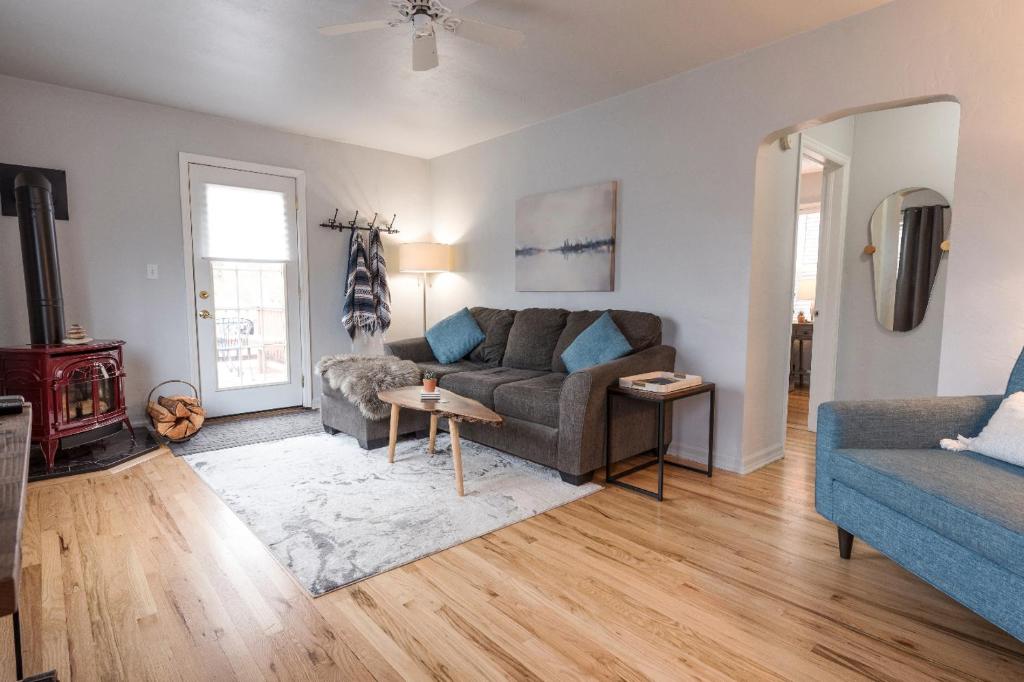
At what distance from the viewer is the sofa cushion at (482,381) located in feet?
11.1

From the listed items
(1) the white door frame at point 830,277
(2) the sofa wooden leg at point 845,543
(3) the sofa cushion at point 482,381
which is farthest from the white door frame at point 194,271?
(2) the sofa wooden leg at point 845,543

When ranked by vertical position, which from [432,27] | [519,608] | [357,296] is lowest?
[519,608]

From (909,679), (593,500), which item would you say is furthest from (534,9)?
(909,679)

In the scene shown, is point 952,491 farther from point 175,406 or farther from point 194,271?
point 194,271

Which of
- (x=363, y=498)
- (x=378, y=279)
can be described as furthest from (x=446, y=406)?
(x=378, y=279)

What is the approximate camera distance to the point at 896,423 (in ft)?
6.61

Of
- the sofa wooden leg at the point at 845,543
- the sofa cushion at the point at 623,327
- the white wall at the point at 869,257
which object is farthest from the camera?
the white wall at the point at 869,257

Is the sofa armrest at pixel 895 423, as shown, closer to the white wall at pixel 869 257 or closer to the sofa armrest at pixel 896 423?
the sofa armrest at pixel 896 423

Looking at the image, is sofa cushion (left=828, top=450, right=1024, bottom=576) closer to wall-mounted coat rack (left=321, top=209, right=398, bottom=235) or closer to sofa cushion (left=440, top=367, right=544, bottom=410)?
sofa cushion (left=440, top=367, right=544, bottom=410)

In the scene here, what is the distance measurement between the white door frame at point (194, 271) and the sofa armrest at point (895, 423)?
4107 millimetres

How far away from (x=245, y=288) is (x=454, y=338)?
183 centimetres

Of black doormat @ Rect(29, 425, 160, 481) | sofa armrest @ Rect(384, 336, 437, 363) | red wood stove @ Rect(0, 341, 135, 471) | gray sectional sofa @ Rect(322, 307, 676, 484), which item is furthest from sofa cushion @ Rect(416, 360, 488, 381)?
red wood stove @ Rect(0, 341, 135, 471)

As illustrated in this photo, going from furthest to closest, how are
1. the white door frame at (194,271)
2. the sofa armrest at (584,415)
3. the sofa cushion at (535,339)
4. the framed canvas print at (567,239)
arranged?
1. the white door frame at (194,271)
2. the sofa cushion at (535,339)
3. the framed canvas print at (567,239)
4. the sofa armrest at (584,415)

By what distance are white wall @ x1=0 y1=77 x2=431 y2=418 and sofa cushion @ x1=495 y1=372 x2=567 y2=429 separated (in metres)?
2.59
